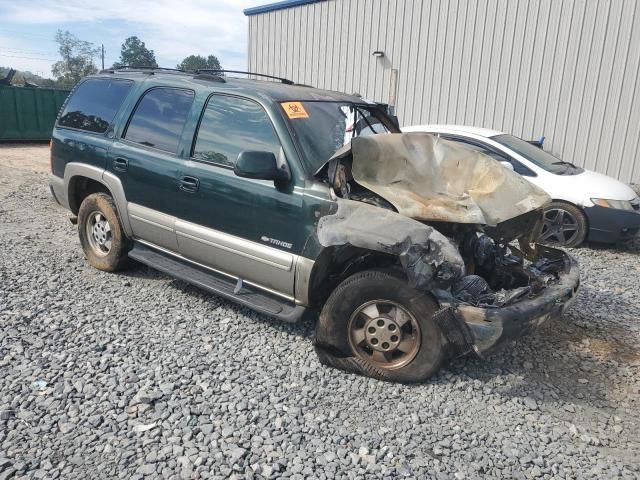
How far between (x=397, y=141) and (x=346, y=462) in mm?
2224

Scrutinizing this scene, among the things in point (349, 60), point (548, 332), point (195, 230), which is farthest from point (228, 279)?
point (349, 60)

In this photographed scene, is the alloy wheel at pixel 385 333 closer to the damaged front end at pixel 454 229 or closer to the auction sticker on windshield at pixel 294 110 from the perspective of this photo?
the damaged front end at pixel 454 229

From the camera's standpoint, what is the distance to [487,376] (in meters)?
3.68

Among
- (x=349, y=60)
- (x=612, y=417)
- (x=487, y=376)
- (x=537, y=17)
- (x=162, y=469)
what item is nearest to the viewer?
(x=162, y=469)

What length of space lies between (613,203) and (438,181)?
448cm

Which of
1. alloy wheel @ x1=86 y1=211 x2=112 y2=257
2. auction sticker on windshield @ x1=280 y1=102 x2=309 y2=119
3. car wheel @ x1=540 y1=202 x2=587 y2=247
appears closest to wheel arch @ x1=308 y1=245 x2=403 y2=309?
auction sticker on windshield @ x1=280 y1=102 x2=309 y2=119

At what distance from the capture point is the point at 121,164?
486cm

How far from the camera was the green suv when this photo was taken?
3297 mm

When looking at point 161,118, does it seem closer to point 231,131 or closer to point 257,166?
point 231,131

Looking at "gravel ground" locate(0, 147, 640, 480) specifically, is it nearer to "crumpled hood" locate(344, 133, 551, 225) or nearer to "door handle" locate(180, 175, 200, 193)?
"door handle" locate(180, 175, 200, 193)

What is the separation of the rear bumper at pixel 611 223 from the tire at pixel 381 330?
4.79 meters

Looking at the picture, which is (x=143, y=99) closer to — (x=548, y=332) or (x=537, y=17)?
(x=548, y=332)

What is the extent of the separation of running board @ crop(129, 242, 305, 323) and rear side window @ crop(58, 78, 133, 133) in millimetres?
1302

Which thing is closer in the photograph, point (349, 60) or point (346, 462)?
point (346, 462)
